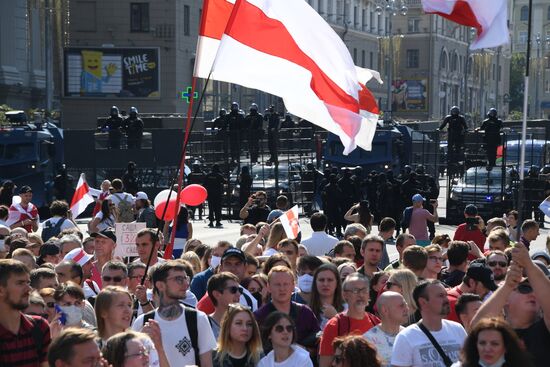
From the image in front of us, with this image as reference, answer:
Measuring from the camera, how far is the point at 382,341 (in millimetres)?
7531

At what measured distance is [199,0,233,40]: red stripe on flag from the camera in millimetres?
10179

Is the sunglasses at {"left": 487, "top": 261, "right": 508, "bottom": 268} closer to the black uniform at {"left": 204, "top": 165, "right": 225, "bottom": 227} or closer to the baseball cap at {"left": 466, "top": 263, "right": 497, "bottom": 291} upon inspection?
the baseball cap at {"left": 466, "top": 263, "right": 497, "bottom": 291}

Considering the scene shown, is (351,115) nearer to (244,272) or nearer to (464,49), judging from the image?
(244,272)

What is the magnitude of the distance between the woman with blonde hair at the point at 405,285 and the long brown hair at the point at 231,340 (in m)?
1.54

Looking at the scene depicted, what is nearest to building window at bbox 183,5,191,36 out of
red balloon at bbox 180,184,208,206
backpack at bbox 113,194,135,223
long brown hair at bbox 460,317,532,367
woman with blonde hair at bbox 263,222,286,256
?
backpack at bbox 113,194,135,223

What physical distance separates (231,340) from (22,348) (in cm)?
128

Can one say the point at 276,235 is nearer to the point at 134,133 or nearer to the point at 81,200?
the point at 81,200

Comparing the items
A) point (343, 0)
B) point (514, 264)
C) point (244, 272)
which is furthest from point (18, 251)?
point (343, 0)

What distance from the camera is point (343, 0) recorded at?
279 ft

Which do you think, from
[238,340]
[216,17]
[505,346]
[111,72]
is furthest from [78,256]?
[111,72]

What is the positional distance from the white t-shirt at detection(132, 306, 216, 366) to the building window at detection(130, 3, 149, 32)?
5387 centimetres

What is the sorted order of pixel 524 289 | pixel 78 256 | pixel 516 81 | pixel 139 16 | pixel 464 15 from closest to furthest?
pixel 524 289 < pixel 464 15 < pixel 78 256 < pixel 139 16 < pixel 516 81

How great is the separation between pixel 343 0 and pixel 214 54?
75.8 meters

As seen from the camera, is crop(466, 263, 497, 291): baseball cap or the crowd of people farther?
crop(466, 263, 497, 291): baseball cap
